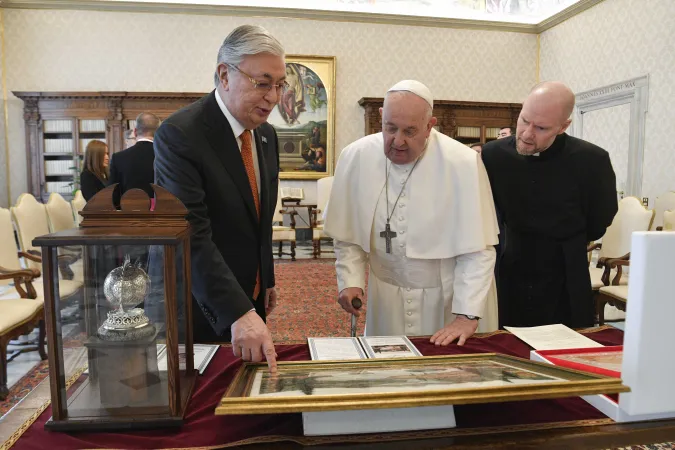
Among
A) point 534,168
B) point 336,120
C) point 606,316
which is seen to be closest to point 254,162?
point 534,168

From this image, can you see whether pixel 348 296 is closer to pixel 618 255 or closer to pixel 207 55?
pixel 618 255

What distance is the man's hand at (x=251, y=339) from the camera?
1312 mm

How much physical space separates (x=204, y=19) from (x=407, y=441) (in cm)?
1115

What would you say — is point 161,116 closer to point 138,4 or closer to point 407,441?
point 138,4

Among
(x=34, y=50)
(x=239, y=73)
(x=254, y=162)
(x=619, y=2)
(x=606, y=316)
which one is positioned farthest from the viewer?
(x=34, y=50)

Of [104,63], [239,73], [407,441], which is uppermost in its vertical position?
[104,63]

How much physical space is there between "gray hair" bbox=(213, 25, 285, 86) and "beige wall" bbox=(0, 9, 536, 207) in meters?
9.58

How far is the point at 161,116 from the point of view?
34.6 feet

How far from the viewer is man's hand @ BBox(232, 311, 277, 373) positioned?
1.31 m

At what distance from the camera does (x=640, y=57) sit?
8500 mm

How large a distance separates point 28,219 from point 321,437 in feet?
14.6

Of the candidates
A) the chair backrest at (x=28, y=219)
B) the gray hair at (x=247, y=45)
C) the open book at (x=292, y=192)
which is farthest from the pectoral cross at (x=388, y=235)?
the open book at (x=292, y=192)

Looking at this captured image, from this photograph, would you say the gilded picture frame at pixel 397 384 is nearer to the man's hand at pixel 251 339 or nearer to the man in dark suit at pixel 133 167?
the man's hand at pixel 251 339

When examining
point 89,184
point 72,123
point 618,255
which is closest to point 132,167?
point 89,184
